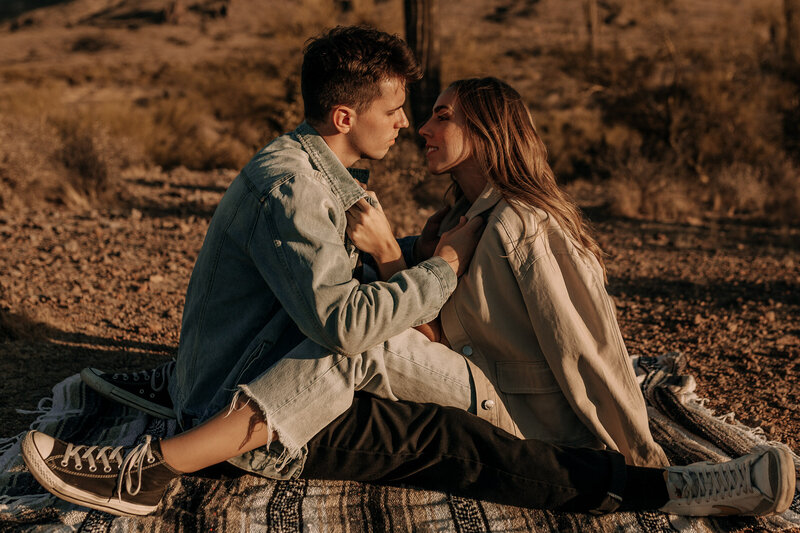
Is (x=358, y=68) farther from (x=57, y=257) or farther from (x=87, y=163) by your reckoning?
(x=87, y=163)

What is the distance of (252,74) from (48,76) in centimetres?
1282

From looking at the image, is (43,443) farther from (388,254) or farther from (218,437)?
(388,254)

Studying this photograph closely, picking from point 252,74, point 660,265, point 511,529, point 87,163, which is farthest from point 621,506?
point 252,74

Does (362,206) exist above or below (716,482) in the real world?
above

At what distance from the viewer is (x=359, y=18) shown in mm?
14914

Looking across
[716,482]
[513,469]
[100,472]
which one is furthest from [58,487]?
[716,482]

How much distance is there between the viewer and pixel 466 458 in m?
2.51

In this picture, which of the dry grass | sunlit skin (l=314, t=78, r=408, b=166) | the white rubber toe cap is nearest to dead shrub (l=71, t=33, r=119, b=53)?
the dry grass

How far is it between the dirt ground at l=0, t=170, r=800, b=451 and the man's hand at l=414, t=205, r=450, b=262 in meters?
1.63

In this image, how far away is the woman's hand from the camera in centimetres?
256

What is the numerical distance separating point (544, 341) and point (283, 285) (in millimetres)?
972

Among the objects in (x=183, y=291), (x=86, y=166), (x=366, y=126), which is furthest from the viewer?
(x=86, y=166)

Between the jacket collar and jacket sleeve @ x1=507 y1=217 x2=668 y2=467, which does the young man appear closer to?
the jacket collar

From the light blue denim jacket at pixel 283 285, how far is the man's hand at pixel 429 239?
24.3 inches
